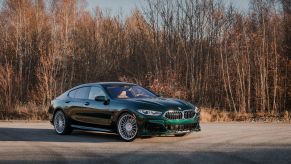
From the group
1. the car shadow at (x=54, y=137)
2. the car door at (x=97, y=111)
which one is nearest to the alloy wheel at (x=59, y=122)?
the car shadow at (x=54, y=137)

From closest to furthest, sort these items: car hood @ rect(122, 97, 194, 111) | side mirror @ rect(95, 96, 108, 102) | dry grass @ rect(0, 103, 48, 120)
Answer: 1. car hood @ rect(122, 97, 194, 111)
2. side mirror @ rect(95, 96, 108, 102)
3. dry grass @ rect(0, 103, 48, 120)

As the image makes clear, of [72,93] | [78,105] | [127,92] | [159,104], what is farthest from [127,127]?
[72,93]

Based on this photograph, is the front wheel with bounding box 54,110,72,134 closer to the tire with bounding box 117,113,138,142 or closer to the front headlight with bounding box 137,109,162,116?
the tire with bounding box 117,113,138,142

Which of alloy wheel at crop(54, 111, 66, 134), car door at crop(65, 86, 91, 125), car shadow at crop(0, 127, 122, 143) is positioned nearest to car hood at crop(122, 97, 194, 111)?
car shadow at crop(0, 127, 122, 143)

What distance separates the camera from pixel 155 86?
28234 mm

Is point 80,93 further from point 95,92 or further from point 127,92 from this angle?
point 127,92

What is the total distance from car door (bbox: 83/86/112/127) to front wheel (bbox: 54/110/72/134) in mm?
919

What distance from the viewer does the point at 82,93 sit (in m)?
14.4

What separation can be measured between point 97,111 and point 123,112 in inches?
43.3

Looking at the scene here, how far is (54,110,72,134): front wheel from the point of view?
14.6m

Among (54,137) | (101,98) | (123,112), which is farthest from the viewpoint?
(54,137)

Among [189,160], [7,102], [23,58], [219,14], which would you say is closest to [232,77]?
[219,14]

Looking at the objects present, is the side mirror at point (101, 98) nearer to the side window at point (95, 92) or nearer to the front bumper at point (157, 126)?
the side window at point (95, 92)

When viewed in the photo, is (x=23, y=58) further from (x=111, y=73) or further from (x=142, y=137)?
(x=142, y=137)
